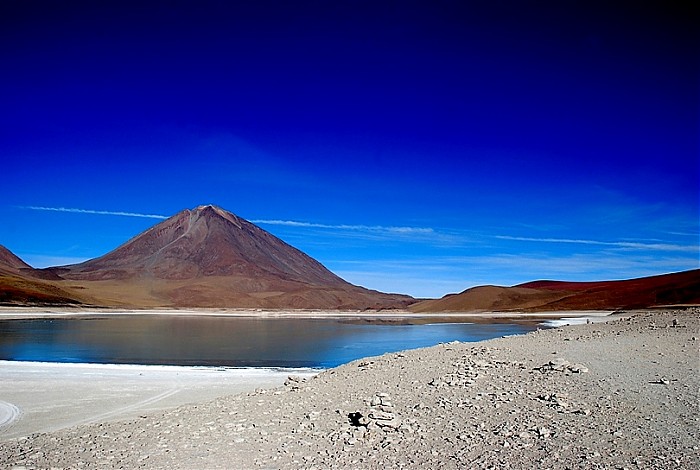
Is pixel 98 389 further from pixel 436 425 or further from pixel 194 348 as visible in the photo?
pixel 194 348

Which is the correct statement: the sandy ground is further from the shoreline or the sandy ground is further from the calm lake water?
the shoreline

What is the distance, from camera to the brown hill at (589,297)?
2643 inches

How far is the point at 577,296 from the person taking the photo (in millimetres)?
80438

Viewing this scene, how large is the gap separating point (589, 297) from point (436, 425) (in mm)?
77834

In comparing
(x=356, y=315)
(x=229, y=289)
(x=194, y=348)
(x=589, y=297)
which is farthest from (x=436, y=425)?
(x=229, y=289)

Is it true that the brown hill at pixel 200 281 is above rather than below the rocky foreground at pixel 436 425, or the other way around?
above

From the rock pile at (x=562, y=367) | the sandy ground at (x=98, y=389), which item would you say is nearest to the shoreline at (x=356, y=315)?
the sandy ground at (x=98, y=389)

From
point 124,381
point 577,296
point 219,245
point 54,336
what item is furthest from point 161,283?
point 124,381

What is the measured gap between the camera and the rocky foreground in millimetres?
6371

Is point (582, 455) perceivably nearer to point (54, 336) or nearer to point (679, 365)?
point (679, 365)

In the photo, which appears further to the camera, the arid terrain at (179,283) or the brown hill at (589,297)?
the arid terrain at (179,283)

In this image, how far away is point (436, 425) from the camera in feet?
24.8

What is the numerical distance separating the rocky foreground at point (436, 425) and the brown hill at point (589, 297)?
61167 mm

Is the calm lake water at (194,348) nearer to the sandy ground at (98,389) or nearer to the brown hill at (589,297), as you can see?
the sandy ground at (98,389)
